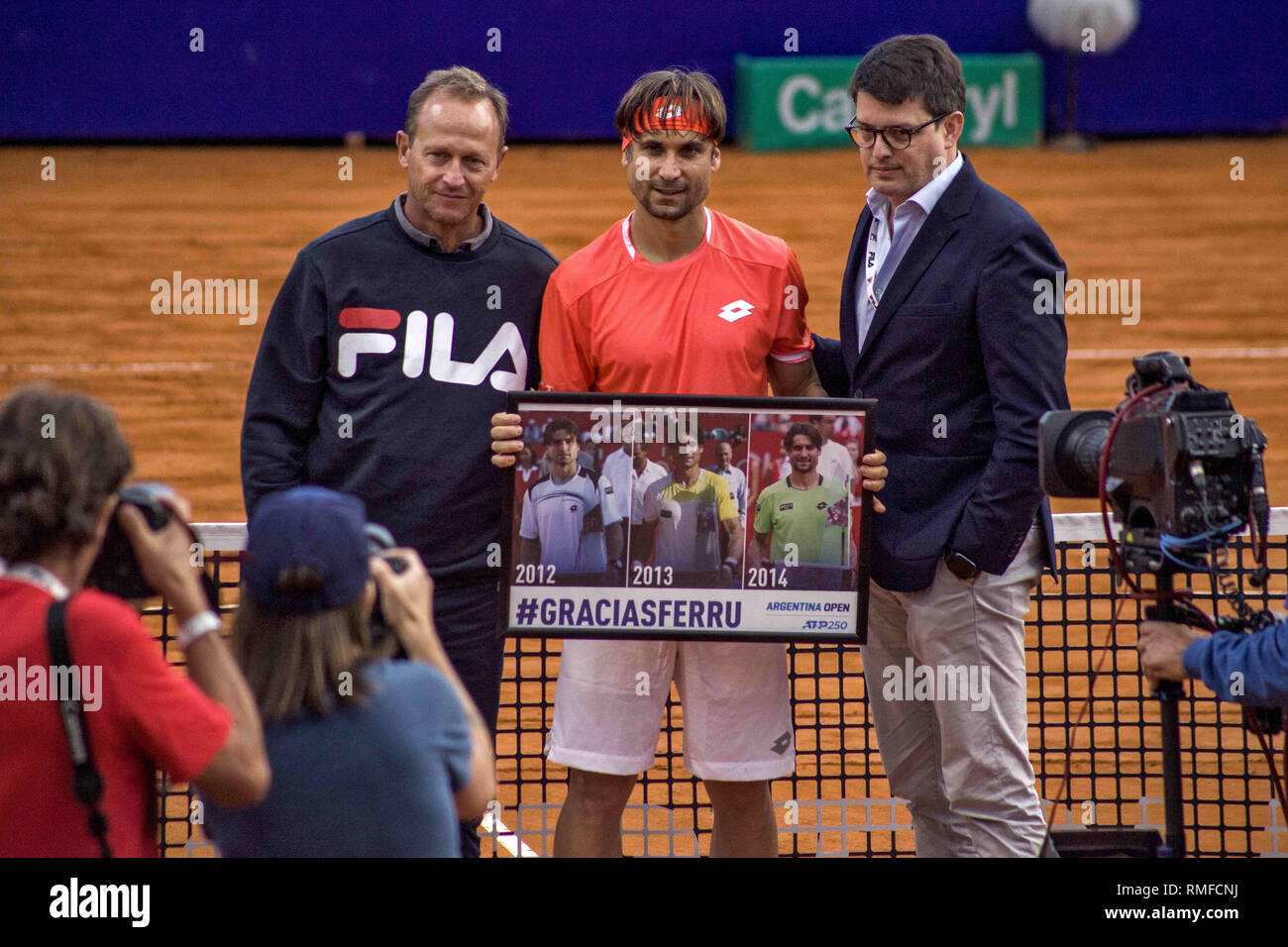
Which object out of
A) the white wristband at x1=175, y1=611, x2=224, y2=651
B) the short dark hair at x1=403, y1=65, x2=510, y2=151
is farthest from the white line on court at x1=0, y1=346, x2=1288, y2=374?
the white wristband at x1=175, y1=611, x2=224, y2=651

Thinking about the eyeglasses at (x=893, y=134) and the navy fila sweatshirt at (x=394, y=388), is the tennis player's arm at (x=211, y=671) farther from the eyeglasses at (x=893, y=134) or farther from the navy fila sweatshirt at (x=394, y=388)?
the eyeglasses at (x=893, y=134)

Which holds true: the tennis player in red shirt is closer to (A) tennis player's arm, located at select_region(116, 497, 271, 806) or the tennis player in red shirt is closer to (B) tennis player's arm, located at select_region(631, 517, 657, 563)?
(B) tennis player's arm, located at select_region(631, 517, 657, 563)

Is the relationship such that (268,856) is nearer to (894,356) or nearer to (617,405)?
(617,405)

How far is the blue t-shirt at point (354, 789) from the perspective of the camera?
2.47m

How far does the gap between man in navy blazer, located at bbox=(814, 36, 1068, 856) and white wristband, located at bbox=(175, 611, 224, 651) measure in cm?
189

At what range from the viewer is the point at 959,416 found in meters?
3.83

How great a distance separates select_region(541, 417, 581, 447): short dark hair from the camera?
3.74 m

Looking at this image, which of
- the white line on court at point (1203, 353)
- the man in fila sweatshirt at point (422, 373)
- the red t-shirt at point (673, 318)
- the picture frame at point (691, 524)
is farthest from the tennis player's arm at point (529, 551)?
the white line on court at point (1203, 353)

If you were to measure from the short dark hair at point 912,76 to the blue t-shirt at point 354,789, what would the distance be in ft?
6.96

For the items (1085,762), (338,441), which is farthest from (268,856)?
(1085,762)

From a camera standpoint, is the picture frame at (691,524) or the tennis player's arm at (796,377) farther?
the tennis player's arm at (796,377)

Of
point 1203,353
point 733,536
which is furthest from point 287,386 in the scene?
point 1203,353

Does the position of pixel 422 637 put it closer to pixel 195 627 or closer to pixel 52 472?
pixel 195 627

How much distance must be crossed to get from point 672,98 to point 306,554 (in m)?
1.93
